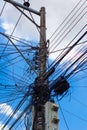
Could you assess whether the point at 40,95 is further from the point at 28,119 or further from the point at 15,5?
the point at 15,5

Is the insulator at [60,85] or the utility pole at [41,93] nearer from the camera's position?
the utility pole at [41,93]

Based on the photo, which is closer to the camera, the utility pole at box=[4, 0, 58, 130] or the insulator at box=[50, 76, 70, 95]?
the utility pole at box=[4, 0, 58, 130]

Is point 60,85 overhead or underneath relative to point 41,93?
overhead

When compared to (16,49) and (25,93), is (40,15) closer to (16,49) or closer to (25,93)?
(16,49)

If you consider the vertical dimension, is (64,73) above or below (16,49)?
below

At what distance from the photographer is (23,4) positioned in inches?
554

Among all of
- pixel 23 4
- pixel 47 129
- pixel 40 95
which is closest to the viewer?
pixel 47 129

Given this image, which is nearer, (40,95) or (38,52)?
(40,95)

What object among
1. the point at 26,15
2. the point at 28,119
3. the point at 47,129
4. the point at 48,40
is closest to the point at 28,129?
the point at 28,119

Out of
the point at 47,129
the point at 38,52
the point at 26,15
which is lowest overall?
the point at 47,129

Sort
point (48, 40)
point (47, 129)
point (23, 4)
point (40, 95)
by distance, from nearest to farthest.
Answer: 1. point (47, 129)
2. point (40, 95)
3. point (48, 40)
4. point (23, 4)

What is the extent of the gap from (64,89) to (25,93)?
4.96 ft

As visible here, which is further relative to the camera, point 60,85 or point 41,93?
point 41,93

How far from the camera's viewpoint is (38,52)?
13.5 m
